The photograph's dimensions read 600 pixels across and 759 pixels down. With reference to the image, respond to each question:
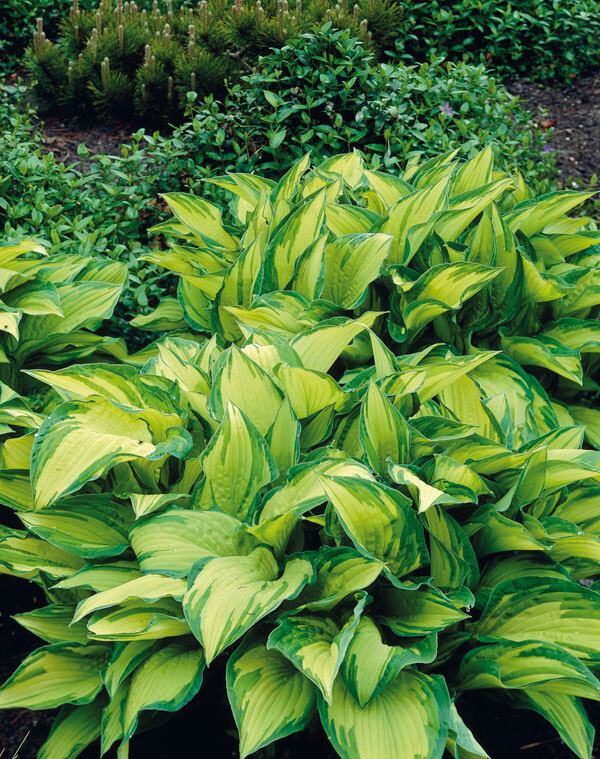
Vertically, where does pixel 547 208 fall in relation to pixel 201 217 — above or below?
above

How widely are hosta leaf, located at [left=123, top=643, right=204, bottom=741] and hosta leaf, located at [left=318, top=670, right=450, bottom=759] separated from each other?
1.00 feet

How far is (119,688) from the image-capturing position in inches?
68.8

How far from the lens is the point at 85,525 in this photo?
6.19 ft

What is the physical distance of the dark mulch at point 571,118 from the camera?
4594 millimetres

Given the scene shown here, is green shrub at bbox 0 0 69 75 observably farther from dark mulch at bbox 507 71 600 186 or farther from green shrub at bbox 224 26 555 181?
dark mulch at bbox 507 71 600 186

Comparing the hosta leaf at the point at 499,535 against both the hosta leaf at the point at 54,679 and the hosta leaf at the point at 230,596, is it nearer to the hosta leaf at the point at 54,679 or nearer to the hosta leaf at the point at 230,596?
the hosta leaf at the point at 230,596

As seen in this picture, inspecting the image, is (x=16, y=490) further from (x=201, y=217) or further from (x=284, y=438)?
(x=201, y=217)

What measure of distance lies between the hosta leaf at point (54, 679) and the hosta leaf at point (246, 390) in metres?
0.70

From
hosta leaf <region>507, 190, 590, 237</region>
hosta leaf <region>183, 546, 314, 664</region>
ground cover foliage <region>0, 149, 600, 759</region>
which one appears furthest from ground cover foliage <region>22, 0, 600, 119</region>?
hosta leaf <region>183, 546, 314, 664</region>

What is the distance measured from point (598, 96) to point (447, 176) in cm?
331

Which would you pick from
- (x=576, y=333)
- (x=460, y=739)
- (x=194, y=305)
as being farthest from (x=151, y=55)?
(x=460, y=739)

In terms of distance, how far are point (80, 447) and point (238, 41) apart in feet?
11.0

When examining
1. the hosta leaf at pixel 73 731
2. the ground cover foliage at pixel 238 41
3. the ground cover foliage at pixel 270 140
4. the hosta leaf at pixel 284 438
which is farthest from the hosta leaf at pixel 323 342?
the ground cover foliage at pixel 238 41

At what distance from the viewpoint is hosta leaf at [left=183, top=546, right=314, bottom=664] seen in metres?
1.54
